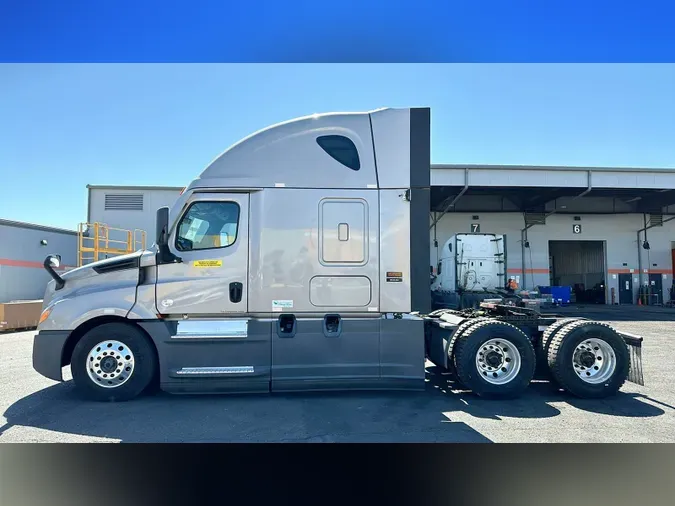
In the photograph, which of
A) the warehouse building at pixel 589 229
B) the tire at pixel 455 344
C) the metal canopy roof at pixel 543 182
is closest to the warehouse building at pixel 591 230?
the warehouse building at pixel 589 229

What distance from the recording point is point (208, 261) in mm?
5434

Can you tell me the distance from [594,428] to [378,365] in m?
2.60

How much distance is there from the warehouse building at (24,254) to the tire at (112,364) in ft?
43.0

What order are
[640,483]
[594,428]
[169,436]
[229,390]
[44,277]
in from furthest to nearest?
[44,277] < [229,390] < [594,428] < [169,436] < [640,483]

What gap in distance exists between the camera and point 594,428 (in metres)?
4.57

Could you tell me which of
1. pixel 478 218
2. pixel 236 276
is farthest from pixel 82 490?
pixel 478 218

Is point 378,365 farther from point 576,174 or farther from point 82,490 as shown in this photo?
point 576,174

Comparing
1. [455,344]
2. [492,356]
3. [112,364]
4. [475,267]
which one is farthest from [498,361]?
[475,267]

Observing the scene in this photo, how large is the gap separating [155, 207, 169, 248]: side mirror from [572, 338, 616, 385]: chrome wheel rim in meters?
6.05

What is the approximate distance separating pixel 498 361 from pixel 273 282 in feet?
11.2

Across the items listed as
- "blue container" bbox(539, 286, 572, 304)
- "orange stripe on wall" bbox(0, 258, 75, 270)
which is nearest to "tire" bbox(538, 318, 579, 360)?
"orange stripe on wall" bbox(0, 258, 75, 270)

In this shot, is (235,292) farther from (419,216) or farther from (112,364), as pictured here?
(419,216)

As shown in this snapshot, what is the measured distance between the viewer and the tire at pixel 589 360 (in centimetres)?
561

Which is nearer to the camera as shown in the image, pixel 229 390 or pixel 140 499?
pixel 140 499
